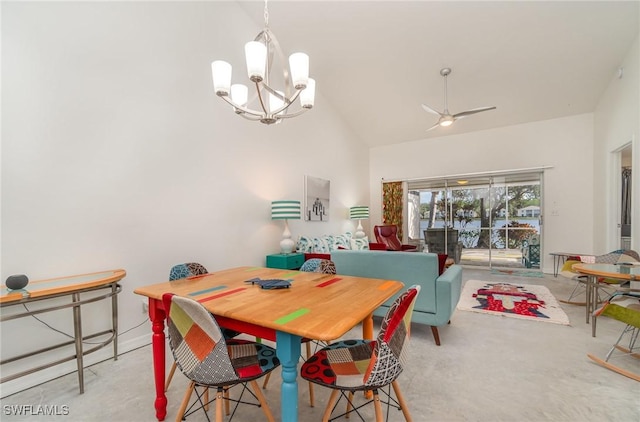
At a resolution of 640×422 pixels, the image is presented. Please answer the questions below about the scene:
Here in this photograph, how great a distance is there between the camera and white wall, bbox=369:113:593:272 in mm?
5078

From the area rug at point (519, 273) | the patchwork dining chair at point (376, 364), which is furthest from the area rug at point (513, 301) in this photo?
the patchwork dining chair at point (376, 364)

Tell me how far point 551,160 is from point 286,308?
20.8 feet

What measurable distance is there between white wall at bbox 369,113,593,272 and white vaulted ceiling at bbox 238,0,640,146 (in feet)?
1.01

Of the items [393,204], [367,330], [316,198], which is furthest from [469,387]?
[393,204]

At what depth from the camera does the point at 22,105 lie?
6.47 feet

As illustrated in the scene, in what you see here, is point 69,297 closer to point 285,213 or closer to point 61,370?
point 61,370

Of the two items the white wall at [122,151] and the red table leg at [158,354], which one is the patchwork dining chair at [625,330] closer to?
the red table leg at [158,354]

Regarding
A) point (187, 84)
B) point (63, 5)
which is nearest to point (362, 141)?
point (187, 84)

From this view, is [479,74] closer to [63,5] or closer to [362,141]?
[362,141]

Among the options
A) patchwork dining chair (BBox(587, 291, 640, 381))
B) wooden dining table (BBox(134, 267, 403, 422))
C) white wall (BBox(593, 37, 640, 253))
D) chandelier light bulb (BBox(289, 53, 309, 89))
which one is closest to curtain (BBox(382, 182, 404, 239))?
white wall (BBox(593, 37, 640, 253))

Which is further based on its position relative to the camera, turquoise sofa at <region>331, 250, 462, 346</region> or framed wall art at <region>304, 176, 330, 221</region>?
framed wall art at <region>304, 176, 330, 221</region>

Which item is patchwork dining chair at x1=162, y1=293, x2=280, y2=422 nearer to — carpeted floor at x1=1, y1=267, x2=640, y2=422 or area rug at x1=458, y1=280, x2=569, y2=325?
carpeted floor at x1=1, y1=267, x2=640, y2=422

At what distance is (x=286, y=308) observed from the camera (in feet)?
4.14

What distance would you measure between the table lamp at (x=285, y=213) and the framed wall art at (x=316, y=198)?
36.8 inches
